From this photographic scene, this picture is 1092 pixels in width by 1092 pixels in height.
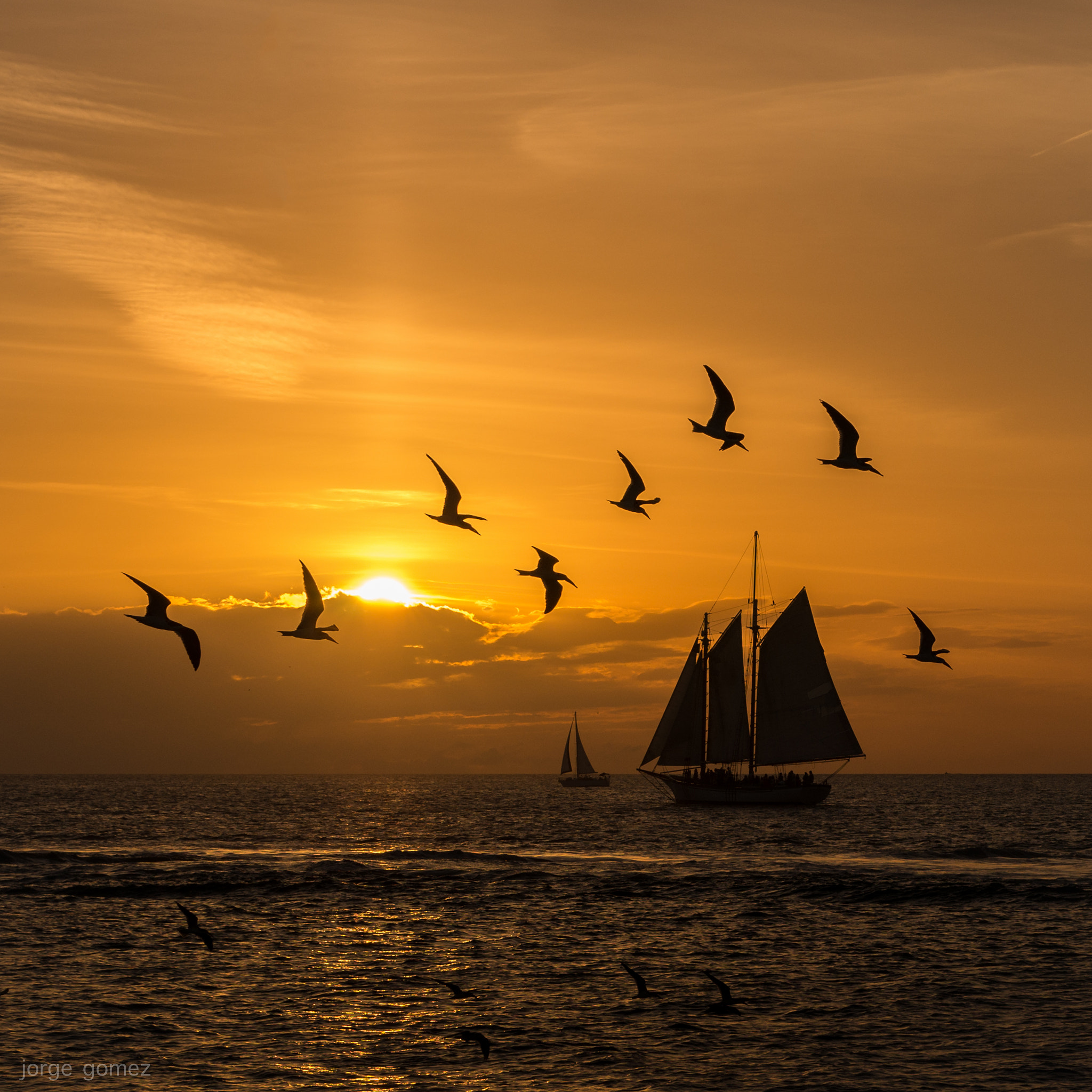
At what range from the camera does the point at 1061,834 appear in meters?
98.9

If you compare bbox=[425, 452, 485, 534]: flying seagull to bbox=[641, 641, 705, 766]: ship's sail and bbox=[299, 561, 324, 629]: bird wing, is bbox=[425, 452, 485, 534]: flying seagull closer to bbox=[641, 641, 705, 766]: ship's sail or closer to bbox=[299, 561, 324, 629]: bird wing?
bbox=[299, 561, 324, 629]: bird wing

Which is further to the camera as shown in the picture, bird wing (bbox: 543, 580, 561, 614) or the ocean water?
bird wing (bbox: 543, 580, 561, 614)

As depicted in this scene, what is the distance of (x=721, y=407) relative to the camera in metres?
30.6

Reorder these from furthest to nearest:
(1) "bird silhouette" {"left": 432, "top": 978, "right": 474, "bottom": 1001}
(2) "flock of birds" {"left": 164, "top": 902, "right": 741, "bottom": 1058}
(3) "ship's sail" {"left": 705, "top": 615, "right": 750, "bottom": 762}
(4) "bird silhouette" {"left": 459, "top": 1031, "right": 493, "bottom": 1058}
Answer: (3) "ship's sail" {"left": 705, "top": 615, "right": 750, "bottom": 762} < (1) "bird silhouette" {"left": 432, "top": 978, "right": 474, "bottom": 1001} < (2) "flock of birds" {"left": 164, "top": 902, "right": 741, "bottom": 1058} < (4) "bird silhouette" {"left": 459, "top": 1031, "right": 493, "bottom": 1058}

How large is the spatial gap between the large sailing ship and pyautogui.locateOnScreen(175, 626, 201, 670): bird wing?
82.1 meters

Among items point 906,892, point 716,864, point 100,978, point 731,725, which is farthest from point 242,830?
point 100,978

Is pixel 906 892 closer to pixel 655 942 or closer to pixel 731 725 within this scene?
pixel 655 942

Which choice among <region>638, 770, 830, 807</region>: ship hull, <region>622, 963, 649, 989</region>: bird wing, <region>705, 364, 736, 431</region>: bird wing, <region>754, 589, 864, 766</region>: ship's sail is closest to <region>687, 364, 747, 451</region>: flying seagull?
<region>705, 364, 736, 431</region>: bird wing

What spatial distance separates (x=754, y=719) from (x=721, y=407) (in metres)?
81.2

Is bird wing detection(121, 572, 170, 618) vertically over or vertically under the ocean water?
over

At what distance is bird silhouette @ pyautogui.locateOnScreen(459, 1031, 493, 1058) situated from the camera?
25.6 metres

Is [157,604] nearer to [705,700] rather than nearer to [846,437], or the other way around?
[846,437]

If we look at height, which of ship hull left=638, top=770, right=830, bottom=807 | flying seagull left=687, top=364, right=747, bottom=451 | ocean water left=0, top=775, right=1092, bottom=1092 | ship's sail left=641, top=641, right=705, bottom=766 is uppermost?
flying seagull left=687, top=364, right=747, bottom=451

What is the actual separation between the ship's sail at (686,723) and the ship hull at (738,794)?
235cm
